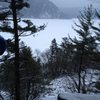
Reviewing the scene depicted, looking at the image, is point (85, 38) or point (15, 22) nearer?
point (15, 22)

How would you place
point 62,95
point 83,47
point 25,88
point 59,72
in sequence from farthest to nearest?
point 59,72 < point 83,47 < point 25,88 < point 62,95

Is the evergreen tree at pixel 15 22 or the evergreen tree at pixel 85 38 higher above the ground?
the evergreen tree at pixel 15 22

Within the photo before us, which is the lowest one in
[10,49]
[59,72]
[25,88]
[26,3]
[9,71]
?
[59,72]

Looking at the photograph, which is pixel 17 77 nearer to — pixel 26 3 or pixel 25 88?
pixel 26 3

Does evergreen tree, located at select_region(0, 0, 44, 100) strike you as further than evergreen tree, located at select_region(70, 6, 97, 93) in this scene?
No

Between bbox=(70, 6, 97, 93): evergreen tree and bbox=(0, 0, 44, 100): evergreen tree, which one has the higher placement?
bbox=(0, 0, 44, 100): evergreen tree

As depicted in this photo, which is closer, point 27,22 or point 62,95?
point 62,95

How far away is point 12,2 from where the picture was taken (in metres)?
15.5

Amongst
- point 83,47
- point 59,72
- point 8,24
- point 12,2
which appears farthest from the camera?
point 59,72

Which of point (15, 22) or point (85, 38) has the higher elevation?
point (15, 22)

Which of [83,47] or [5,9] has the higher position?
[5,9]

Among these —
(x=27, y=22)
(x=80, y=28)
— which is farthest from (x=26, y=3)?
(x=80, y=28)

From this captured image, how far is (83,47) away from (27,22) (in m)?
20.8

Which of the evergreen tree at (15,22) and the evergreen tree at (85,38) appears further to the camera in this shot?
the evergreen tree at (85,38)
